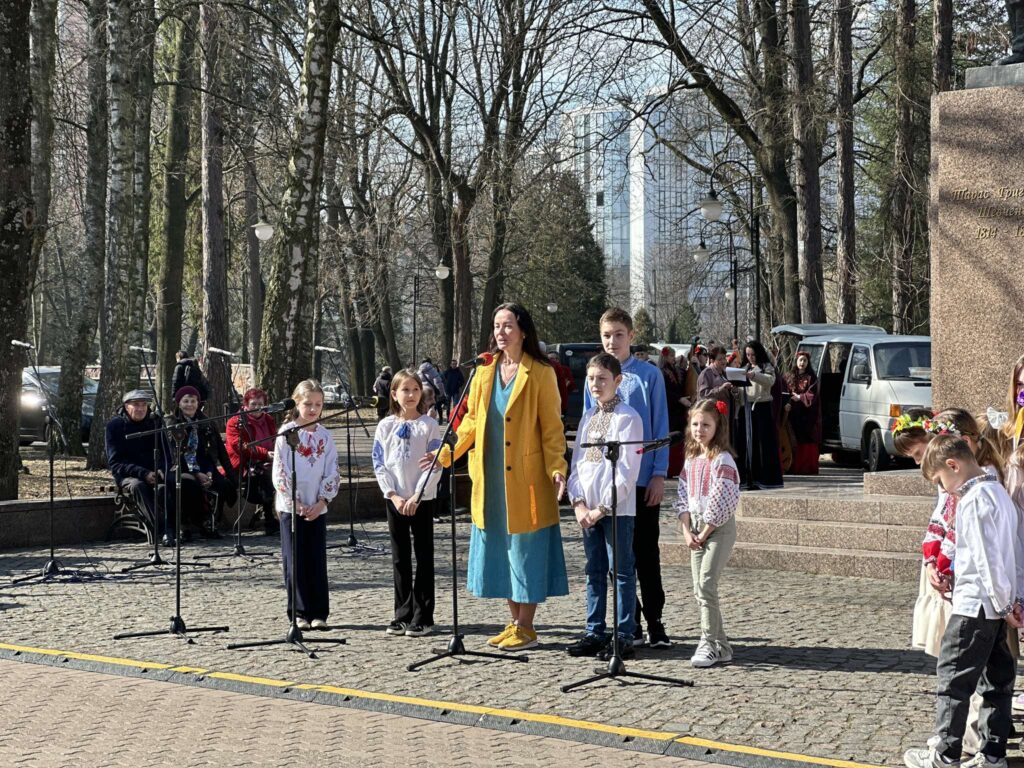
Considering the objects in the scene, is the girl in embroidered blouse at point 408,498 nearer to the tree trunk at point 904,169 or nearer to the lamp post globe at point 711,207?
the tree trunk at point 904,169

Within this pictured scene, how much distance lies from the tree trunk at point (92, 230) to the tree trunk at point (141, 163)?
A: 55 cm

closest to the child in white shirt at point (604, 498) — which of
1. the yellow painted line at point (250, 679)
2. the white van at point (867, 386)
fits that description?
the yellow painted line at point (250, 679)

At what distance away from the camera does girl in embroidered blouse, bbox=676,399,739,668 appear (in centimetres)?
831

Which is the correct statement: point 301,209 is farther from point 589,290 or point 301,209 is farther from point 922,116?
point 589,290

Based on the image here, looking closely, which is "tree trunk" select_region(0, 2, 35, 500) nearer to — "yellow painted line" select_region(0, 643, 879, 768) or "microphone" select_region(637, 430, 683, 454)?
"yellow painted line" select_region(0, 643, 879, 768)

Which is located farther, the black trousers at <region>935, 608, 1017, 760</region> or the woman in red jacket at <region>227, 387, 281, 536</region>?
the woman in red jacket at <region>227, 387, 281, 536</region>

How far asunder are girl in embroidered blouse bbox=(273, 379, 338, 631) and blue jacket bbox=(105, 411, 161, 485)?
4.93 meters

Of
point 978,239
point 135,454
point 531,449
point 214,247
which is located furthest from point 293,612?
point 214,247

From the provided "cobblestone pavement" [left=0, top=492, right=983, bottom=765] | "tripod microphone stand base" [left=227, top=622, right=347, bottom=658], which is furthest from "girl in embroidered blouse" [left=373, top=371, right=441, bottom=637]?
"tripod microphone stand base" [left=227, top=622, right=347, bottom=658]

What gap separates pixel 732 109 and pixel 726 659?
22043 millimetres

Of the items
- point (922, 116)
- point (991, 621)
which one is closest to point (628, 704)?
point (991, 621)

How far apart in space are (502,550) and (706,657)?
1339 millimetres

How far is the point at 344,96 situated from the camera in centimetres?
3250

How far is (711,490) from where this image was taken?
27.5 feet
